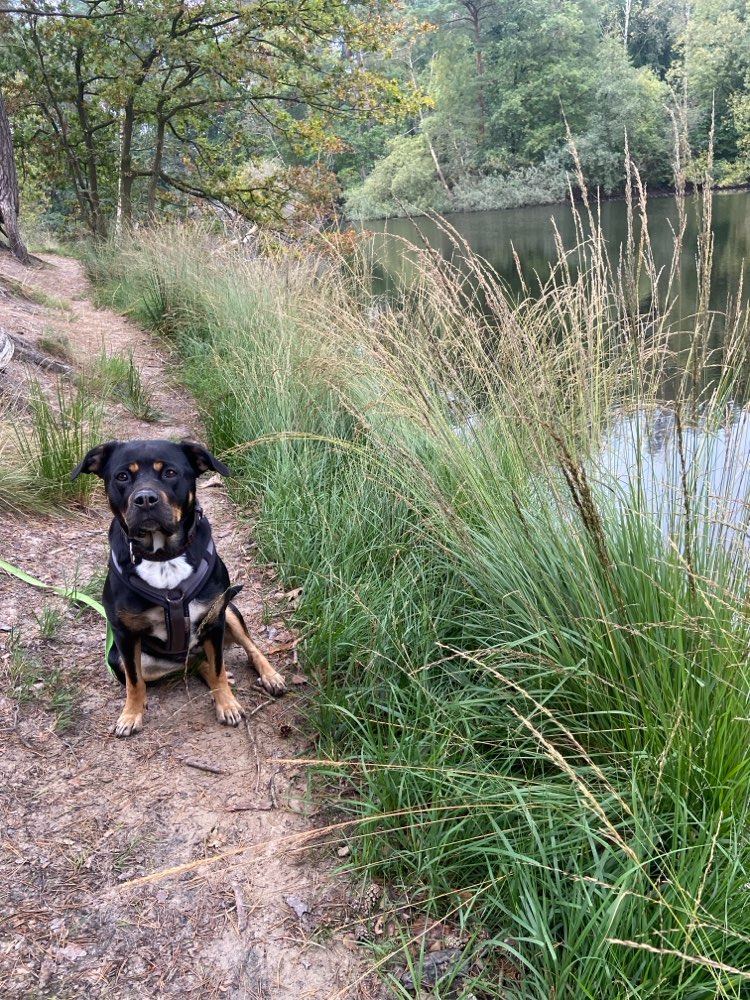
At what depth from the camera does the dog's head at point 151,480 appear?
2.37 meters

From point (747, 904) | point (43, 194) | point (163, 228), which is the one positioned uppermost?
point (43, 194)

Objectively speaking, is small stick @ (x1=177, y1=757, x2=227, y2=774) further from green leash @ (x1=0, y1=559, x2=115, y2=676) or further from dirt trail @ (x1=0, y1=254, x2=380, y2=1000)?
green leash @ (x1=0, y1=559, x2=115, y2=676)

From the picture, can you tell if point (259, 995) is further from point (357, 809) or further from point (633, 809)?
point (633, 809)

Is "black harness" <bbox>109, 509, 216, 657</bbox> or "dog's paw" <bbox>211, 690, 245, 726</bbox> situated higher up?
"black harness" <bbox>109, 509, 216, 657</bbox>

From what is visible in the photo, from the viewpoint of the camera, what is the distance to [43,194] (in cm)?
1761

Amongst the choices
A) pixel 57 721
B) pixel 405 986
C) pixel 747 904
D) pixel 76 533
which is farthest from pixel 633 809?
pixel 76 533

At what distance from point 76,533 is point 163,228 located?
8446 millimetres

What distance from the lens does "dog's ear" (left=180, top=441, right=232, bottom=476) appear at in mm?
2682

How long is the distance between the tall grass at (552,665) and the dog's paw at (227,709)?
0.35 meters

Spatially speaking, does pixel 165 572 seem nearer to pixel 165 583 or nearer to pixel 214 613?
pixel 165 583

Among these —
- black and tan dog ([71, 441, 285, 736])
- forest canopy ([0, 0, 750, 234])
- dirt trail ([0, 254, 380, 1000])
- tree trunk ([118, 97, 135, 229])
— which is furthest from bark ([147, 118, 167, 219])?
dirt trail ([0, 254, 380, 1000])

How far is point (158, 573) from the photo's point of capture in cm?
250

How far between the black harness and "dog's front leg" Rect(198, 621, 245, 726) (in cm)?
9

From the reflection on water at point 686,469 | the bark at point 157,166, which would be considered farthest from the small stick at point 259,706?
the bark at point 157,166
